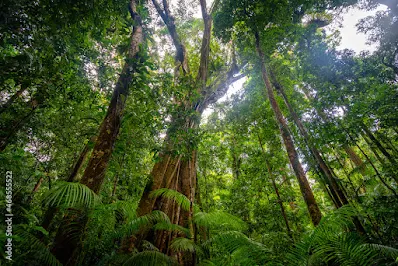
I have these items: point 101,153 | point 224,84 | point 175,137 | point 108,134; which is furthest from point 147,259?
point 224,84

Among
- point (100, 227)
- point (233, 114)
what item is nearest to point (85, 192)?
point (100, 227)

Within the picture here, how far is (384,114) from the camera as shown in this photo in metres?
3.82

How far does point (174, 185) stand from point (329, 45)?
5496 millimetres

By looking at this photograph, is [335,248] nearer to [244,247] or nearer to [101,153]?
[244,247]

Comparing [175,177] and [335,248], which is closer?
[335,248]

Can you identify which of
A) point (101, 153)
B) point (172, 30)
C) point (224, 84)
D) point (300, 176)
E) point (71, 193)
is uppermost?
point (224, 84)

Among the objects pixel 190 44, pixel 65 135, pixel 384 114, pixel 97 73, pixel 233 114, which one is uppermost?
pixel 190 44

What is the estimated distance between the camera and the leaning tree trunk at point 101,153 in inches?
82.1

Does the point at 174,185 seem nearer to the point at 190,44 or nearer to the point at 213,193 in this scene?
the point at 213,193

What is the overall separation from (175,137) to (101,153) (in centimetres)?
122

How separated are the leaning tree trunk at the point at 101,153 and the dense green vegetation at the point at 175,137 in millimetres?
16

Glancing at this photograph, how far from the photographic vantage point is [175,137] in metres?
3.46

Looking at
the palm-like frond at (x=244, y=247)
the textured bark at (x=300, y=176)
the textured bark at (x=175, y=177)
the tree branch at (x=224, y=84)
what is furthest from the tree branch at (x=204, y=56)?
the palm-like frond at (x=244, y=247)

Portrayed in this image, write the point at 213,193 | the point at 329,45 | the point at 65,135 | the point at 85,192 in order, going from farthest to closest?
the point at 213,193 → the point at 329,45 → the point at 65,135 → the point at 85,192
